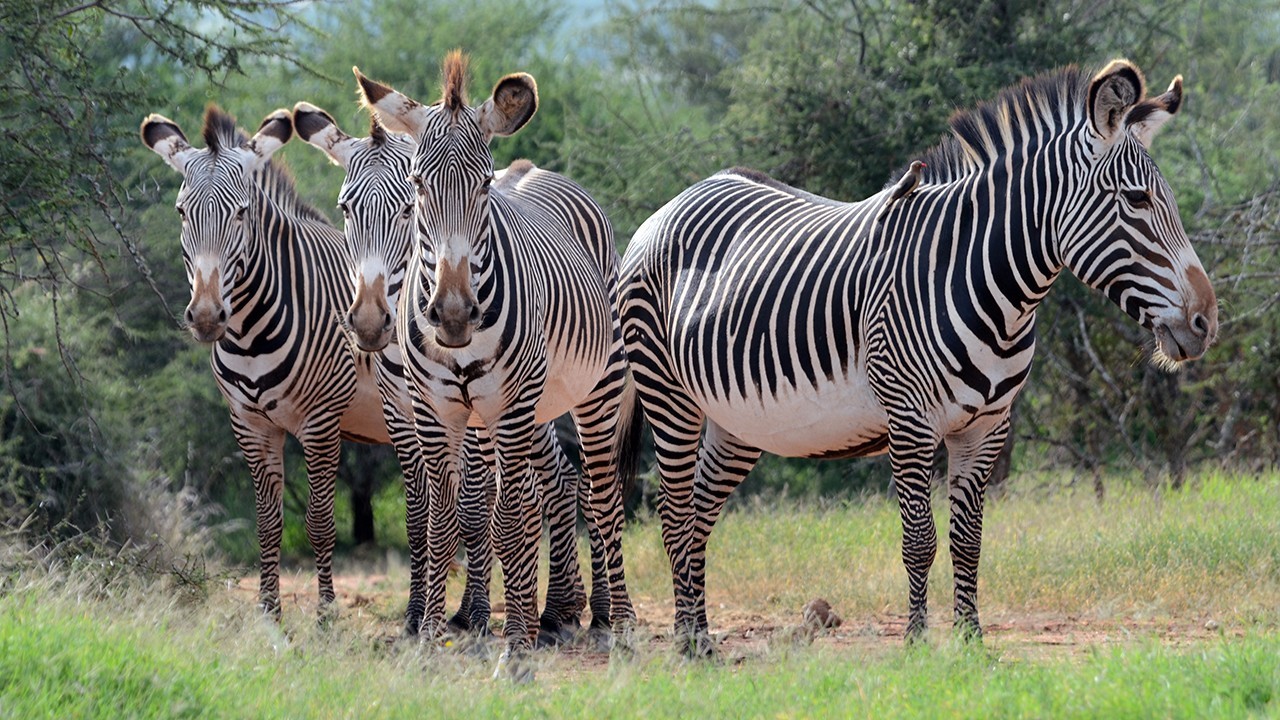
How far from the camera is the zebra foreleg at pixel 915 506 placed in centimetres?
593

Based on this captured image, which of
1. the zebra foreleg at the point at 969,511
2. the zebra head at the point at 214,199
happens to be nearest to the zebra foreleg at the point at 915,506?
the zebra foreleg at the point at 969,511

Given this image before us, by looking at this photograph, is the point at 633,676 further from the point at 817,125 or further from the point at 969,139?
the point at 817,125

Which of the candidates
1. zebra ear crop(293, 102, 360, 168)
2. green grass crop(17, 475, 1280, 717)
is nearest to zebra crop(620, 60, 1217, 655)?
green grass crop(17, 475, 1280, 717)

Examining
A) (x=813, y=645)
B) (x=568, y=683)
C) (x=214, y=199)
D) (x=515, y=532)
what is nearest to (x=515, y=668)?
(x=568, y=683)

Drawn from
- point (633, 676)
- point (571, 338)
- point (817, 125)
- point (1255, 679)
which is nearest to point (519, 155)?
point (817, 125)

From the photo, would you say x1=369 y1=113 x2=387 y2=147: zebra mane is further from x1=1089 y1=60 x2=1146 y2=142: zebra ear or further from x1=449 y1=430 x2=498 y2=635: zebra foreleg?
x1=1089 y1=60 x2=1146 y2=142: zebra ear

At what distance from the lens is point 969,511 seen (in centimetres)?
613

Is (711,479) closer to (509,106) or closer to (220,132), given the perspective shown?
(509,106)

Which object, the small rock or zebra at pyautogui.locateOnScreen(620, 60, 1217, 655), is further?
the small rock

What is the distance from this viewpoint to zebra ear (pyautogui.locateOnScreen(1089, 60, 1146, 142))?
572 centimetres

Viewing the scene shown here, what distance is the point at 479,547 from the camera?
7.11 m

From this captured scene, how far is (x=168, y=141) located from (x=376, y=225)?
172 centimetres

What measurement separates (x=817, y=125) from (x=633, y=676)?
23.6ft

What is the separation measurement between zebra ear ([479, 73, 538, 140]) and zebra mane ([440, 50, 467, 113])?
0.11 meters
